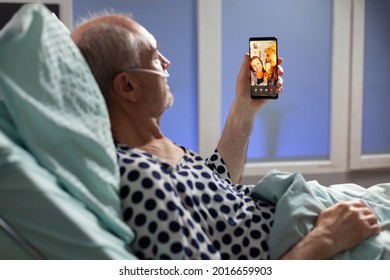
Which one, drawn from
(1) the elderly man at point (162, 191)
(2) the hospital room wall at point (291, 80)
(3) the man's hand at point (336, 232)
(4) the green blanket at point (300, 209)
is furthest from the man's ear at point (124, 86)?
(2) the hospital room wall at point (291, 80)

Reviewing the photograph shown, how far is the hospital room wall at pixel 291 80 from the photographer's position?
2.30 metres

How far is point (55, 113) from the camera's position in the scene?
87 cm

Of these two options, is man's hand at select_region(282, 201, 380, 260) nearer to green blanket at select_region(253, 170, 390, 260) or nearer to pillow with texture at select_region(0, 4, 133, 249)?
green blanket at select_region(253, 170, 390, 260)

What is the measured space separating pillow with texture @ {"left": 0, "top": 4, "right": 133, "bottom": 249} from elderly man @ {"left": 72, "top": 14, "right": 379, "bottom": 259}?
7 centimetres

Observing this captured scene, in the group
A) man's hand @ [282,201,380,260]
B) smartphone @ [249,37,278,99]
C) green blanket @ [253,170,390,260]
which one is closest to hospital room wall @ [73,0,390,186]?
smartphone @ [249,37,278,99]

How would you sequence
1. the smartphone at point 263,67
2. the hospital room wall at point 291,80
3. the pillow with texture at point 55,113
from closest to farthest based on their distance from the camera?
the pillow with texture at point 55,113, the smartphone at point 263,67, the hospital room wall at point 291,80

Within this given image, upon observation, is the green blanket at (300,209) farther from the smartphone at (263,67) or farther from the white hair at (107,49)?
the white hair at (107,49)

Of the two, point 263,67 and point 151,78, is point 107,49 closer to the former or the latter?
point 151,78

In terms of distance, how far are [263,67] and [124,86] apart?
52 cm

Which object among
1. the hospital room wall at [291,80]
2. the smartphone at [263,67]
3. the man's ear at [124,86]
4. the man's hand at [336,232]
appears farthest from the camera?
the hospital room wall at [291,80]

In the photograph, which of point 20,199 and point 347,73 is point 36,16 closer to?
point 20,199

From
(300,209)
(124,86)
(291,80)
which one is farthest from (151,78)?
(291,80)

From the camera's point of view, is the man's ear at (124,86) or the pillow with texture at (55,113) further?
the man's ear at (124,86)

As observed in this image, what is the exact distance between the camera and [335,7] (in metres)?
2.42
